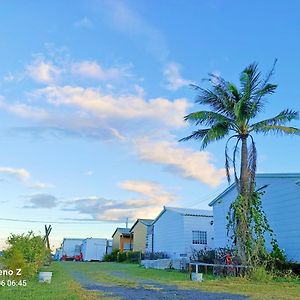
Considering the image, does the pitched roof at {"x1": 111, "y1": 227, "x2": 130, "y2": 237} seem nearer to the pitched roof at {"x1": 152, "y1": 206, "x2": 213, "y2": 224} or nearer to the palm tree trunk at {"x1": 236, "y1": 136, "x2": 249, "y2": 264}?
the pitched roof at {"x1": 152, "y1": 206, "x2": 213, "y2": 224}

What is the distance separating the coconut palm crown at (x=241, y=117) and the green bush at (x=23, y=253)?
31.8ft

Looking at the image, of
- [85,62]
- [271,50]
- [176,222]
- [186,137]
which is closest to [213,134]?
[186,137]

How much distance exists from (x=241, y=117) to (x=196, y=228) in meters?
20.2

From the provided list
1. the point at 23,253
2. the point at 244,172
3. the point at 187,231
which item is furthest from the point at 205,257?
the point at 187,231

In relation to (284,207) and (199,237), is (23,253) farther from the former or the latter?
(199,237)

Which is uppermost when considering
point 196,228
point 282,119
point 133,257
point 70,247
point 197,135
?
point 282,119

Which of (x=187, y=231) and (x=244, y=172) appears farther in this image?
(x=187, y=231)

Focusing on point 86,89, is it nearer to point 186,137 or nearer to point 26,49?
point 26,49

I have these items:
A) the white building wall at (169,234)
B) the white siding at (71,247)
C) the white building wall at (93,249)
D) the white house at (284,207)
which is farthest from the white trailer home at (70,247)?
the white house at (284,207)

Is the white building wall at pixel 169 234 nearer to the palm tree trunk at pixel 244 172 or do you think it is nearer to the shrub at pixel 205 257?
the shrub at pixel 205 257

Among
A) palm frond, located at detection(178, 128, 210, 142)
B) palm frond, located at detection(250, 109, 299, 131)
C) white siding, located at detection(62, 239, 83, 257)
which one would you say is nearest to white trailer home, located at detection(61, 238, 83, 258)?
white siding, located at detection(62, 239, 83, 257)

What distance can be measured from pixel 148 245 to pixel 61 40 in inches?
1482

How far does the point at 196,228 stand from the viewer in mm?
39156
